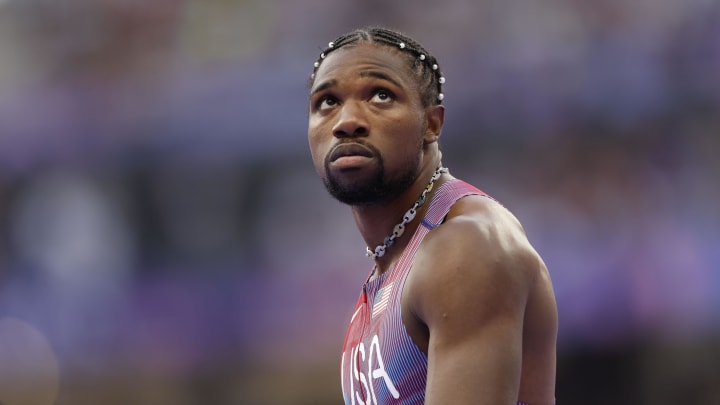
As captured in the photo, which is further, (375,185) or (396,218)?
(396,218)

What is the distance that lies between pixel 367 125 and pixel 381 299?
0.61 meters

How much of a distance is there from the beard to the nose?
0.06 metres

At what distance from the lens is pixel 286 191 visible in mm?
10352

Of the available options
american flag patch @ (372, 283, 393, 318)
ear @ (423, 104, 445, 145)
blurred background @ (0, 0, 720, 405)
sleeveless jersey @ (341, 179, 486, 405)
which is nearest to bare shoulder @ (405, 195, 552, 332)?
sleeveless jersey @ (341, 179, 486, 405)

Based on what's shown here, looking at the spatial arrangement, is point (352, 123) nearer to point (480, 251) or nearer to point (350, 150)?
point (350, 150)

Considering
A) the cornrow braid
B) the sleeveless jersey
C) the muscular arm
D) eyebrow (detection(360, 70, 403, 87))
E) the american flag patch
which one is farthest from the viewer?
the cornrow braid

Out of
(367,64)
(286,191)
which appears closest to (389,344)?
(367,64)

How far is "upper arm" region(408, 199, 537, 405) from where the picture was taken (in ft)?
8.69

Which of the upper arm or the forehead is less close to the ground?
the forehead

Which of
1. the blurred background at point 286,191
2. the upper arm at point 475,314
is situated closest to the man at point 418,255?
the upper arm at point 475,314

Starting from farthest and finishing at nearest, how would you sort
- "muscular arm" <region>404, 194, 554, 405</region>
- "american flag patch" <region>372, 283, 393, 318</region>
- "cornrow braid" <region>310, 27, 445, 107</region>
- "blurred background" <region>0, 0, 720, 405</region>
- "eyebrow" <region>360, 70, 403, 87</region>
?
"blurred background" <region>0, 0, 720, 405</region>, "cornrow braid" <region>310, 27, 445, 107</region>, "eyebrow" <region>360, 70, 403, 87</region>, "american flag patch" <region>372, 283, 393, 318</region>, "muscular arm" <region>404, 194, 554, 405</region>

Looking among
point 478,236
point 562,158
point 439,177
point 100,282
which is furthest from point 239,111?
point 478,236

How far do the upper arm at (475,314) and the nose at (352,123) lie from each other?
2.03ft

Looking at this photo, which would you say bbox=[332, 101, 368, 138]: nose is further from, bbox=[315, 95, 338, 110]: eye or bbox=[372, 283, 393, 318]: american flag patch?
bbox=[372, 283, 393, 318]: american flag patch
